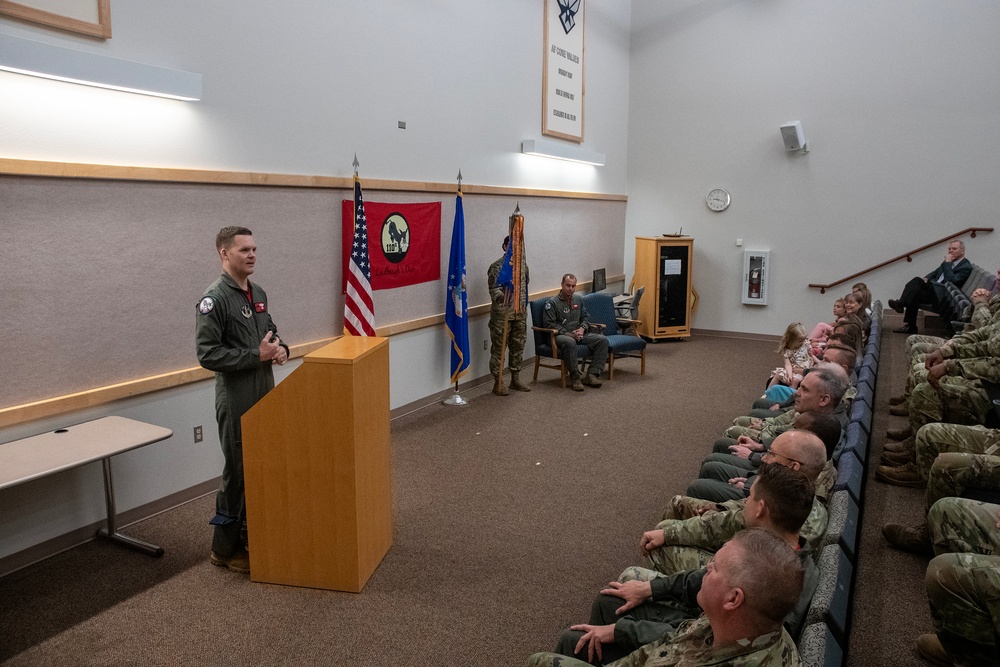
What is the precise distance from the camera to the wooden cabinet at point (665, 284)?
10.2 m

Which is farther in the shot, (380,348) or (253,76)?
(253,76)

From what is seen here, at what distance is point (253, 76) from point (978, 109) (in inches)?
343

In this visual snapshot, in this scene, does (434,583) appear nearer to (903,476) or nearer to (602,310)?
(903,476)

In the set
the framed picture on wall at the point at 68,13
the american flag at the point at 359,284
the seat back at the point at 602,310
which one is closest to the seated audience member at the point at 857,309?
the seat back at the point at 602,310

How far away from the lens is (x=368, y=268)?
5.27 meters

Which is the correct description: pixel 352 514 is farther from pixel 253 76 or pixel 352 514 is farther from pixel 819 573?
pixel 253 76

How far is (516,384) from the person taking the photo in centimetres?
727

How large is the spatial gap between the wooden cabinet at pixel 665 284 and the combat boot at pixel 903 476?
243 inches

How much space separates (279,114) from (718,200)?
7442mm

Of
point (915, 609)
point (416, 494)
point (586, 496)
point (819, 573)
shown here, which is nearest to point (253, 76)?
point (416, 494)

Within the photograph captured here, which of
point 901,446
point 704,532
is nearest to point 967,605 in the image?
point 704,532

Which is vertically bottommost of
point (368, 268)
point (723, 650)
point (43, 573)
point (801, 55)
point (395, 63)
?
point (43, 573)

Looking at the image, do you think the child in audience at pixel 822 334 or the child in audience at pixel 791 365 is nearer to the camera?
the child in audience at pixel 791 365

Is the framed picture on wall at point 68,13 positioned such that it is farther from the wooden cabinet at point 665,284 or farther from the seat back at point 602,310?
the wooden cabinet at point 665,284
